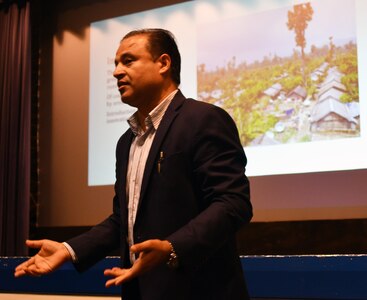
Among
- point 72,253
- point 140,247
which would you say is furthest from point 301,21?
point 140,247

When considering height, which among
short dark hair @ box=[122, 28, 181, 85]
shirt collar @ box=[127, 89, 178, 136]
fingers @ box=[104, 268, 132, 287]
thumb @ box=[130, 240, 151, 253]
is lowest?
fingers @ box=[104, 268, 132, 287]

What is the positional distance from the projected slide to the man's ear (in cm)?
207

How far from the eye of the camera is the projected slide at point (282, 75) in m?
3.55

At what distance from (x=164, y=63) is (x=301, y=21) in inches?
90.1

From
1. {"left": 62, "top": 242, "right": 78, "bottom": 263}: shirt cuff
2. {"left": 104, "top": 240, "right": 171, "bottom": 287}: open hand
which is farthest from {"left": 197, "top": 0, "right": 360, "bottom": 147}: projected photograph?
{"left": 104, "top": 240, "right": 171, "bottom": 287}: open hand

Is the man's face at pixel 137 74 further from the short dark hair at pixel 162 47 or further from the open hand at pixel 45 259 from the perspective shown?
the open hand at pixel 45 259

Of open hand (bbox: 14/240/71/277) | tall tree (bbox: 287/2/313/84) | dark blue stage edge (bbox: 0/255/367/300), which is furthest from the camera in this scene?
tall tree (bbox: 287/2/313/84)

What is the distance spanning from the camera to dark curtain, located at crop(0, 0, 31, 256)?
4.61 m

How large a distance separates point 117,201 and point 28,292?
1330mm

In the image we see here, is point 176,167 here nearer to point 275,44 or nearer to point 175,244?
point 175,244

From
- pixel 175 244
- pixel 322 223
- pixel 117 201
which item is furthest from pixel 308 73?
pixel 175 244

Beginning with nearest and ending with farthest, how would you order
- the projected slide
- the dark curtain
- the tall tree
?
1. the projected slide
2. the tall tree
3. the dark curtain

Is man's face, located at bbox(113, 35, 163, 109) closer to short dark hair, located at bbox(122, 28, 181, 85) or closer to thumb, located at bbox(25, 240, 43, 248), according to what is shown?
short dark hair, located at bbox(122, 28, 181, 85)

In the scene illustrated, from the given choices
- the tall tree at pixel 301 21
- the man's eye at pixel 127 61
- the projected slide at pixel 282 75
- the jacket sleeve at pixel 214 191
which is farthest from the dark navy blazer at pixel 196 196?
the tall tree at pixel 301 21
